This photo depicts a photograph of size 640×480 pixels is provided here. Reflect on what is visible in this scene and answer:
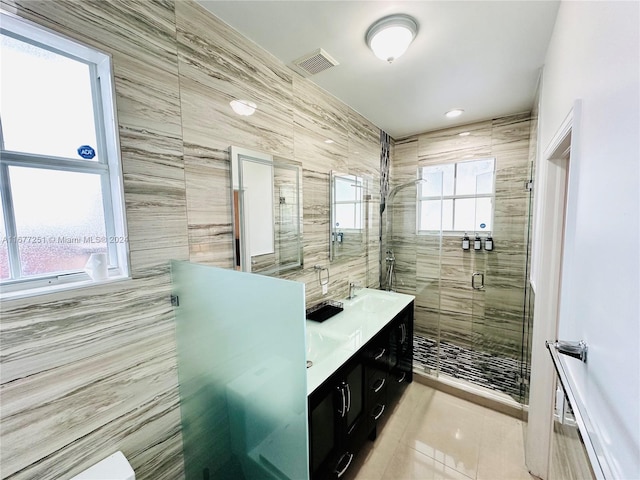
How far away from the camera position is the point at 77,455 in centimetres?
99

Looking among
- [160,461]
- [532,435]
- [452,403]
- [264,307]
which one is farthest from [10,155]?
[452,403]

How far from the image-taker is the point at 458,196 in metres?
3.06

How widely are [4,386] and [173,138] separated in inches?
43.5

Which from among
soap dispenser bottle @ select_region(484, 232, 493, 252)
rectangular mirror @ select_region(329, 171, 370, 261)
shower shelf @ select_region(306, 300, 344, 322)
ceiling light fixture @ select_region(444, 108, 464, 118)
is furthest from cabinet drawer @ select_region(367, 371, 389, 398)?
ceiling light fixture @ select_region(444, 108, 464, 118)

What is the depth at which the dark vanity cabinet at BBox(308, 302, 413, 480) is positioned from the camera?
50.8 inches

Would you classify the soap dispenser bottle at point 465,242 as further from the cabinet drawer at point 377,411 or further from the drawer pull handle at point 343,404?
the drawer pull handle at point 343,404

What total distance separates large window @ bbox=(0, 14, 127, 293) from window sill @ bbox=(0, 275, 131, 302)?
0.02 metres

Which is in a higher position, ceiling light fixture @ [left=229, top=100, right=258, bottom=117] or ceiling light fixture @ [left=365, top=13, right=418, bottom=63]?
ceiling light fixture @ [left=365, top=13, right=418, bottom=63]

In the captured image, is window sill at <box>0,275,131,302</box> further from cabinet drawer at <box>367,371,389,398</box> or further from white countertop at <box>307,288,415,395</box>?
cabinet drawer at <box>367,371,389,398</box>

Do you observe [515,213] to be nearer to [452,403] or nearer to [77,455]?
[452,403]

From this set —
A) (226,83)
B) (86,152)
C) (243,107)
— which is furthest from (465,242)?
(86,152)

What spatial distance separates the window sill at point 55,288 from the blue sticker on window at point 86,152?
511 mm

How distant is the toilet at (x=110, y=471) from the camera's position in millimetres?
971

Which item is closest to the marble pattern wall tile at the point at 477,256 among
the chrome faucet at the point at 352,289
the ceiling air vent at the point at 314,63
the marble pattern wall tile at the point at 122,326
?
the chrome faucet at the point at 352,289
